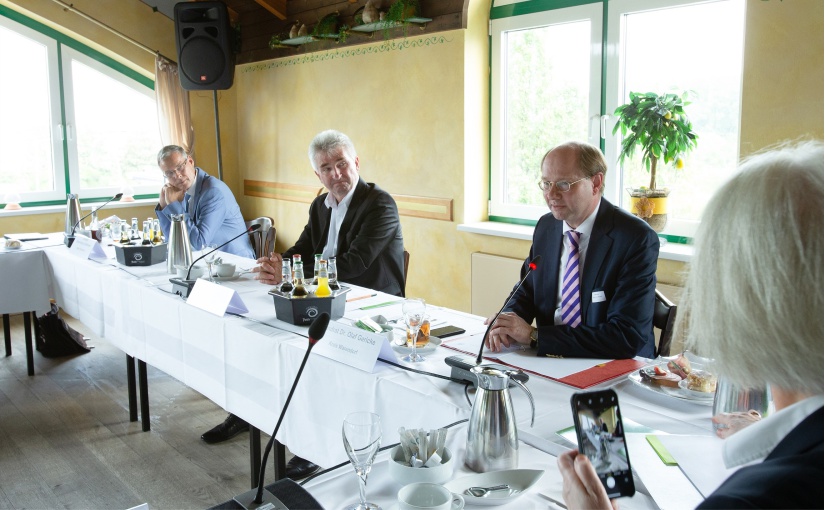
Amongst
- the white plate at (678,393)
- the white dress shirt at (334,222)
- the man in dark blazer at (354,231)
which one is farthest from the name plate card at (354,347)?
the white dress shirt at (334,222)

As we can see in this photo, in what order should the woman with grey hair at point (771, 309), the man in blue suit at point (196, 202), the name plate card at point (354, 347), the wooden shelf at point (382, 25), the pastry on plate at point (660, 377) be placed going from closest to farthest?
the woman with grey hair at point (771, 309) → the pastry on plate at point (660, 377) → the name plate card at point (354, 347) → the man in blue suit at point (196, 202) → the wooden shelf at point (382, 25)

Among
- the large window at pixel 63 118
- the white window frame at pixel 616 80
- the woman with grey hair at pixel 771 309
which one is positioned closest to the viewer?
the woman with grey hair at pixel 771 309

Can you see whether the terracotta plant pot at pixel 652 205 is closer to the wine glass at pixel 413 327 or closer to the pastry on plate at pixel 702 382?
the wine glass at pixel 413 327

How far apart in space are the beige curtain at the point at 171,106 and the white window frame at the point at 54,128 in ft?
2.54

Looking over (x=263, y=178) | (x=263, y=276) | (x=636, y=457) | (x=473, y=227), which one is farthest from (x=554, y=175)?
(x=263, y=178)

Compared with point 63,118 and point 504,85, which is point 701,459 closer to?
point 504,85

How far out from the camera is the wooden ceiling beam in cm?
580

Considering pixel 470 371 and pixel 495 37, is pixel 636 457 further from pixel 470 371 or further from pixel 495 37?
pixel 495 37

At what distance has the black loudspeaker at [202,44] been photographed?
580 cm

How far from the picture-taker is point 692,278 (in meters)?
0.88

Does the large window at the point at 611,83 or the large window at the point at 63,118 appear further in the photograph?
the large window at the point at 63,118

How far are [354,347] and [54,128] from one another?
196 inches

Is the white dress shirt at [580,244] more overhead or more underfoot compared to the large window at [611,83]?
more underfoot

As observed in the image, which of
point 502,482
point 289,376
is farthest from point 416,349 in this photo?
point 502,482
